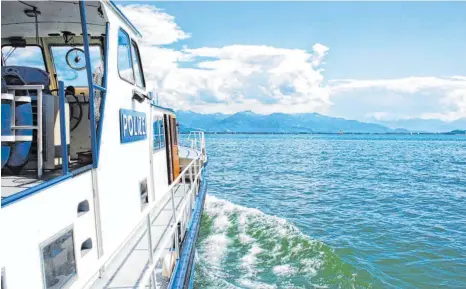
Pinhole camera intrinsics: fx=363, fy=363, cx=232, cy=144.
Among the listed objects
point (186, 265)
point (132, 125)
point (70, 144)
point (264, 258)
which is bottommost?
point (264, 258)

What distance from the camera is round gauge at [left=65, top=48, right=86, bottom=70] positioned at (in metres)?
6.57

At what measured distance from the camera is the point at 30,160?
171 inches

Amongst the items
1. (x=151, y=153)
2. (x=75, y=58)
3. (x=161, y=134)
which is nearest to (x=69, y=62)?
(x=75, y=58)

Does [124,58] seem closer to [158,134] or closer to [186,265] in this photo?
[158,134]

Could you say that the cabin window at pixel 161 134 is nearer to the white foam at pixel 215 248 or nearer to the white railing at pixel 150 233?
the white railing at pixel 150 233

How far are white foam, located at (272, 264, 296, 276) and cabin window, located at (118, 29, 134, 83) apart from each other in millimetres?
6074

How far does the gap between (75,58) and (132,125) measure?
1.81m

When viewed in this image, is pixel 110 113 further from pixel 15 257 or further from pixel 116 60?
pixel 15 257

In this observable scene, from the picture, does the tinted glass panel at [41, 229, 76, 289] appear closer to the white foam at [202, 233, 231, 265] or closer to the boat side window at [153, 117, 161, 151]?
the boat side window at [153, 117, 161, 151]

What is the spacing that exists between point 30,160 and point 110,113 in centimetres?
120

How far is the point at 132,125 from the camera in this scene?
6.06 metres

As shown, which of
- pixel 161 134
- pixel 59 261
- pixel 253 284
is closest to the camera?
pixel 59 261

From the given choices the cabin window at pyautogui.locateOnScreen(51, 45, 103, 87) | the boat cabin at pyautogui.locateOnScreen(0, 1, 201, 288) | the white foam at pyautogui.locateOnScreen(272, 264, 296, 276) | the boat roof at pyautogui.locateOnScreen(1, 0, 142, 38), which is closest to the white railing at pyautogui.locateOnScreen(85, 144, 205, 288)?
the boat cabin at pyautogui.locateOnScreen(0, 1, 201, 288)

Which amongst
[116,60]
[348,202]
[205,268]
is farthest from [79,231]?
[348,202]
